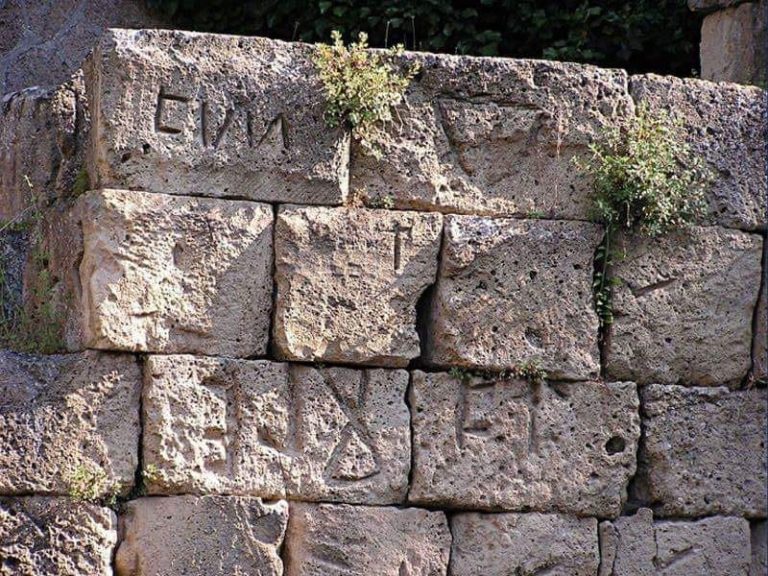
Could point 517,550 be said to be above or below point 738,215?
below

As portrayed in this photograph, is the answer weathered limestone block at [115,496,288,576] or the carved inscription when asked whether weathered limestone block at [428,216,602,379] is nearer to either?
the carved inscription

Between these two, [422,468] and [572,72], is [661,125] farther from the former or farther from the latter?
[422,468]

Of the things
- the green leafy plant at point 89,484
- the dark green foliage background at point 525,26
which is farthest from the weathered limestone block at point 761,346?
the green leafy plant at point 89,484

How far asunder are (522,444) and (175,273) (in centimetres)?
169

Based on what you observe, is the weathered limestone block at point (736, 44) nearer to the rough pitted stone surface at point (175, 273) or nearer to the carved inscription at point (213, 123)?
the carved inscription at point (213, 123)

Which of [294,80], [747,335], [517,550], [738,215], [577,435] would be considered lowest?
[517,550]

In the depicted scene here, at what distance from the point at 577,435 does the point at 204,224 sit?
189cm

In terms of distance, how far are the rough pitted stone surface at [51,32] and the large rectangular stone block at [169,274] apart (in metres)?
3.57

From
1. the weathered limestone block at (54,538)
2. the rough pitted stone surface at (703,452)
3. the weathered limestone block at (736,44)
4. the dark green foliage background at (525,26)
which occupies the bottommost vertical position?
the weathered limestone block at (54,538)

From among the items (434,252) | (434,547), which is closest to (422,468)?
(434,547)

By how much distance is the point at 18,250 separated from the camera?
683cm

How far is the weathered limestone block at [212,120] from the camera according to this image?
6.33 m

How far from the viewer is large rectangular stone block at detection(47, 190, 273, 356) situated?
247 inches

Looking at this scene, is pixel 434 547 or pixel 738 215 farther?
pixel 738 215
